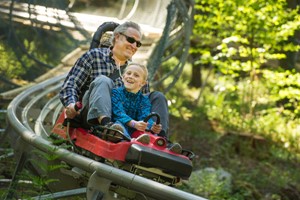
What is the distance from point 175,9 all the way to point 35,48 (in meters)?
2.38

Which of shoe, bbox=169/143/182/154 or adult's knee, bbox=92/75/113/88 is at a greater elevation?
adult's knee, bbox=92/75/113/88

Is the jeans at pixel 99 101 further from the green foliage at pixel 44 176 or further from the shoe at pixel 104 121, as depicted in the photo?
the green foliage at pixel 44 176

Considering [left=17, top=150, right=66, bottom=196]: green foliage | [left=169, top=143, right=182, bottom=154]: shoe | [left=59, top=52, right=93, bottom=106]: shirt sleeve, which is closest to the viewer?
[left=17, top=150, right=66, bottom=196]: green foliage

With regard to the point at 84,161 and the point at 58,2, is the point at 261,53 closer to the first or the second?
the point at 58,2

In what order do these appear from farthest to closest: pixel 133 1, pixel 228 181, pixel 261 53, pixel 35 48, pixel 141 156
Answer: pixel 133 1 < pixel 261 53 < pixel 35 48 < pixel 228 181 < pixel 141 156

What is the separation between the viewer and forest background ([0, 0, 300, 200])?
30.0 ft

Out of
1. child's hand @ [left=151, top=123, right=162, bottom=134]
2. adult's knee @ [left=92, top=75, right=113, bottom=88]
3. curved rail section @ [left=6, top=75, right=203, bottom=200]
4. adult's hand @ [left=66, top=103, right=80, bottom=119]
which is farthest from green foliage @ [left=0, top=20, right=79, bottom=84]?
child's hand @ [left=151, top=123, right=162, bottom=134]

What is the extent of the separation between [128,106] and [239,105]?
855 cm

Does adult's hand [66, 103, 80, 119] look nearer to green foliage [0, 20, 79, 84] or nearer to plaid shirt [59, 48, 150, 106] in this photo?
plaid shirt [59, 48, 150, 106]

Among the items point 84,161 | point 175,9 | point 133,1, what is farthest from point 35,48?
point 84,161

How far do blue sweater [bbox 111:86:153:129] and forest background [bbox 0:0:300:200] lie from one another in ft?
12.1

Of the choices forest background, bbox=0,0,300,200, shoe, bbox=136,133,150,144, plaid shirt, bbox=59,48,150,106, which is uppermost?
plaid shirt, bbox=59,48,150,106

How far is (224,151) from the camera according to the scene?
10.7 metres

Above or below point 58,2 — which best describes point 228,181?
below
